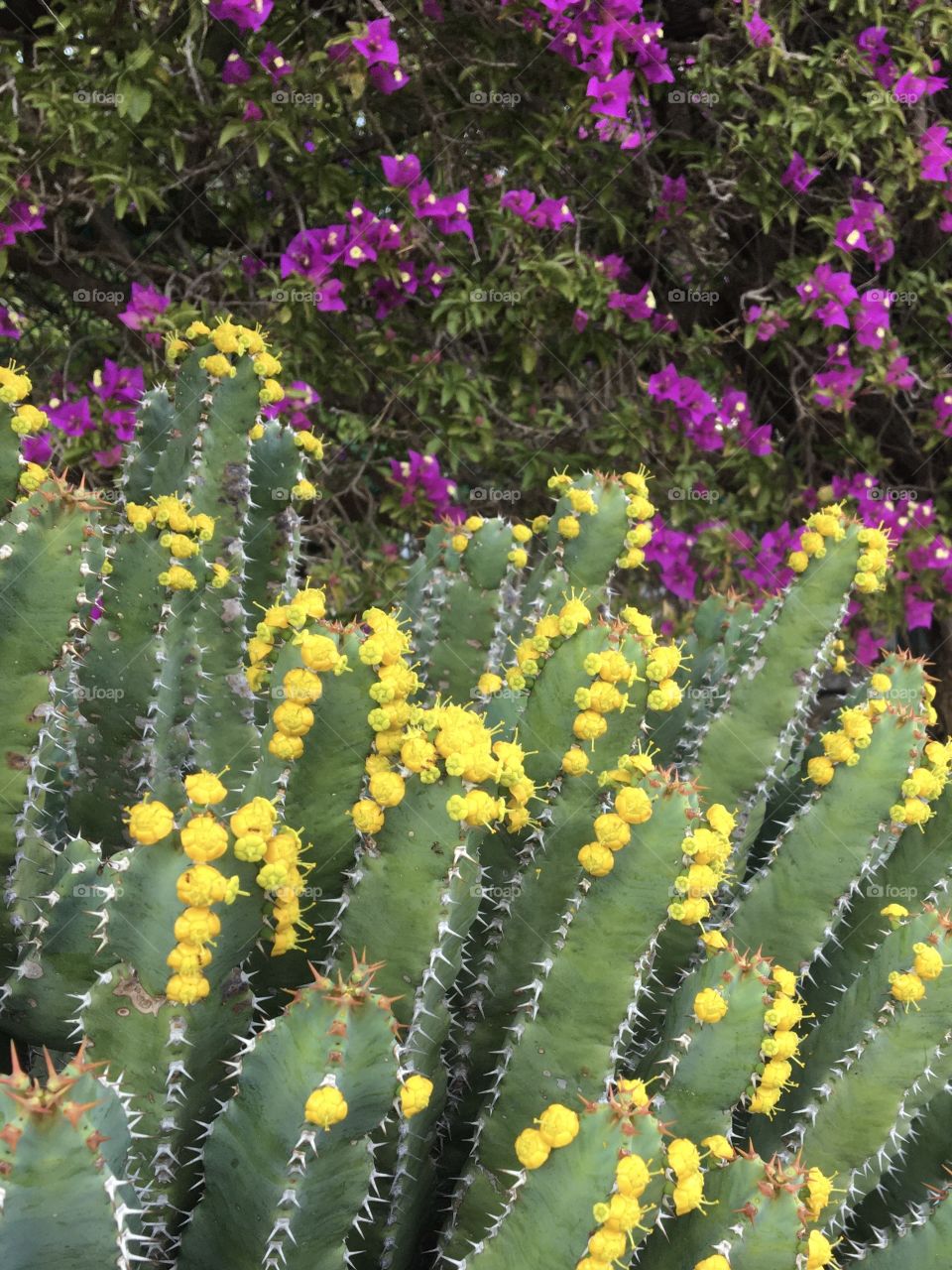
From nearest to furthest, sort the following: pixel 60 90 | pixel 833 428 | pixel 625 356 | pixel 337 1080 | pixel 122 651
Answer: pixel 337 1080 < pixel 122 651 < pixel 60 90 < pixel 625 356 < pixel 833 428

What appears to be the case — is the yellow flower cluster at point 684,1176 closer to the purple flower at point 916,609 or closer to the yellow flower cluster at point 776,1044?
the yellow flower cluster at point 776,1044

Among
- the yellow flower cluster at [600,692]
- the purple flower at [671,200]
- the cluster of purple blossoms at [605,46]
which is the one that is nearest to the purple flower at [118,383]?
the cluster of purple blossoms at [605,46]

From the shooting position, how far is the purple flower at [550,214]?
3.59m

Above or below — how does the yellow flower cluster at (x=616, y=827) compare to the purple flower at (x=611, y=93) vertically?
below

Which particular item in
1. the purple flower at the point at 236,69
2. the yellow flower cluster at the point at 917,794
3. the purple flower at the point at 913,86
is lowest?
the yellow flower cluster at the point at 917,794

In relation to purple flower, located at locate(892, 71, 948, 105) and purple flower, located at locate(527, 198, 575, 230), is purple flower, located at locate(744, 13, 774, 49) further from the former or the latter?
purple flower, located at locate(527, 198, 575, 230)

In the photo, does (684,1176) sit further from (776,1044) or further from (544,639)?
(544,639)

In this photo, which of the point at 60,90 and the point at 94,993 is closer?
the point at 94,993

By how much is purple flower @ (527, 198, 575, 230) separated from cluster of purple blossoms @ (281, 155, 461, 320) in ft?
0.74

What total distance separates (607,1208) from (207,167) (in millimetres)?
3214

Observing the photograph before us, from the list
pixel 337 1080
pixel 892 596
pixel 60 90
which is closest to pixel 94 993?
pixel 337 1080

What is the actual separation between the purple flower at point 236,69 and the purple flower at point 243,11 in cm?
14

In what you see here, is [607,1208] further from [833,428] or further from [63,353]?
[833,428]

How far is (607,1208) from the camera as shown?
1.16 m
